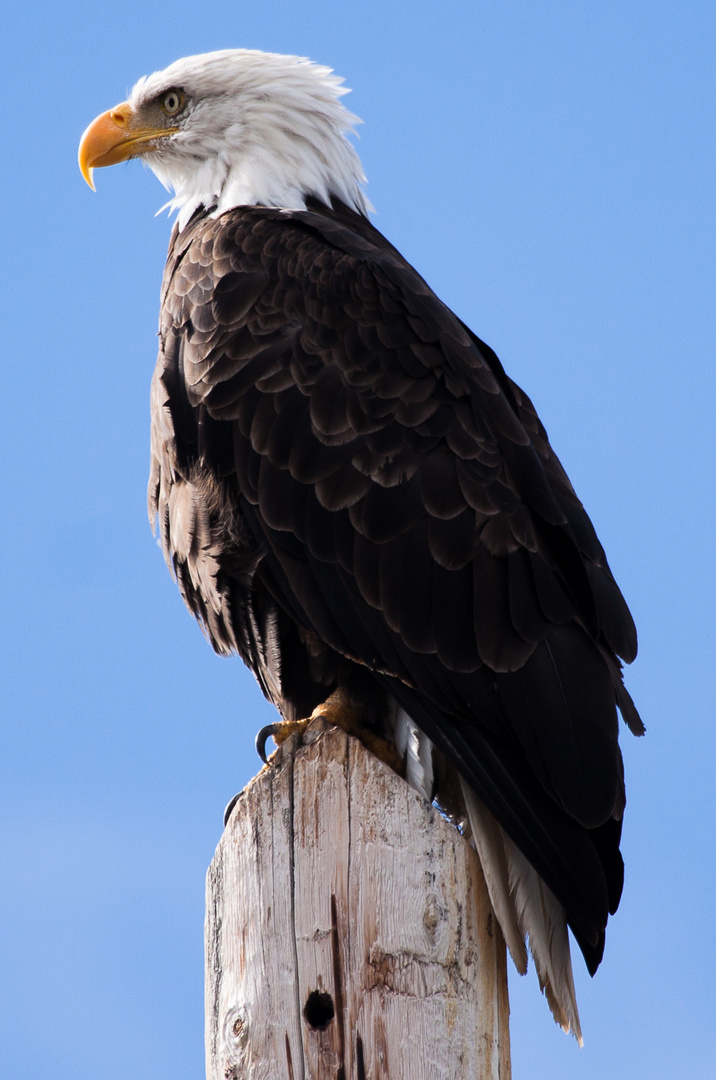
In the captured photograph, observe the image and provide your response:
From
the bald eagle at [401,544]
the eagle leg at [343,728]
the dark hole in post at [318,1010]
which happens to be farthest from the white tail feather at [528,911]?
the dark hole in post at [318,1010]

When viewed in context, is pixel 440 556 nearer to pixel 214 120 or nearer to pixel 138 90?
pixel 214 120

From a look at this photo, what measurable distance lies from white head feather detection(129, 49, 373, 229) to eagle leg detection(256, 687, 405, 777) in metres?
2.14

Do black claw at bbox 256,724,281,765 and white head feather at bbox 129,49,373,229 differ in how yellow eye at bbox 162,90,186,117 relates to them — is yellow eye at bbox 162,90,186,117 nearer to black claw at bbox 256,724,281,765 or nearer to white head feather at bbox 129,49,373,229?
white head feather at bbox 129,49,373,229

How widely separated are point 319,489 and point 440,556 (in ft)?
1.44

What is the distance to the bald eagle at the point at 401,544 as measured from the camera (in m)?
3.65

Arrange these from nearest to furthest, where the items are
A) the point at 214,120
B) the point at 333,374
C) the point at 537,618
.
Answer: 1. the point at 537,618
2. the point at 333,374
3. the point at 214,120

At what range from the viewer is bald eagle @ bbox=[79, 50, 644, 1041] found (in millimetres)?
3650

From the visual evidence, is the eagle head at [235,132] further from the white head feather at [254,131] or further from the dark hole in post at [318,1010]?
the dark hole in post at [318,1010]

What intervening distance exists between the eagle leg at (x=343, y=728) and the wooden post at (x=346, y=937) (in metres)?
0.74

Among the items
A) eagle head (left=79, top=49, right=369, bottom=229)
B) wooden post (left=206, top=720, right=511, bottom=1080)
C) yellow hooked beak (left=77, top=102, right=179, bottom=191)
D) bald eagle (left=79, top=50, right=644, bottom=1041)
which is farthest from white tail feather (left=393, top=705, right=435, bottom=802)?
yellow hooked beak (left=77, top=102, right=179, bottom=191)

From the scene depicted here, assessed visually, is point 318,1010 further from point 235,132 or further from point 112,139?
point 112,139

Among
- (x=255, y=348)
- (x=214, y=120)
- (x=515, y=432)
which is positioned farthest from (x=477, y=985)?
(x=214, y=120)

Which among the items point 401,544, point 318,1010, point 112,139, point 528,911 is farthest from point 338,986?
point 112,139

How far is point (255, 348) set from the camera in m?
4.27
